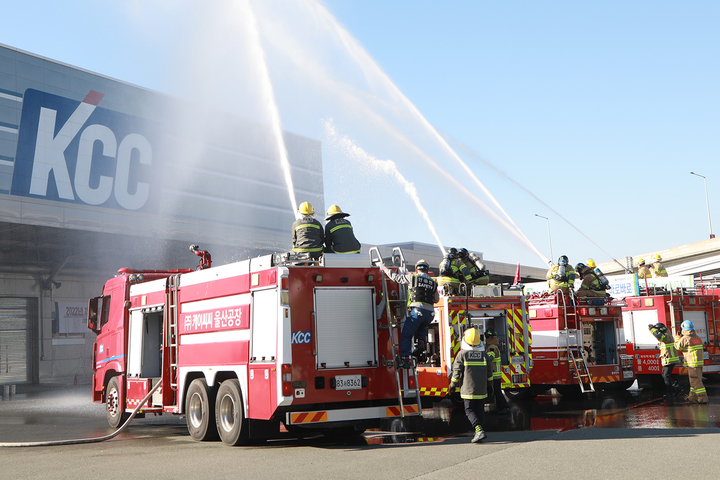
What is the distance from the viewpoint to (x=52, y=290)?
103ft

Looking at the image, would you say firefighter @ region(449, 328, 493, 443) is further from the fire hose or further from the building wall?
the building wall

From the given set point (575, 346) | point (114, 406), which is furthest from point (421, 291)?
point (114, 406)

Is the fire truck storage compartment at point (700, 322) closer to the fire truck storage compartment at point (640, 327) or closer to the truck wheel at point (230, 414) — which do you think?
the fire truck storage compartment at point (640, 327)

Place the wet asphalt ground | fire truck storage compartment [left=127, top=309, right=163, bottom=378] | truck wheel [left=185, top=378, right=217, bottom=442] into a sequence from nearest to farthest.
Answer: the wet asphalt ground
truck wheel [left=185, top=378, right=217, bottom=442]
fire truck storage compartment [left=127, top=309, right=163, bottom=378]

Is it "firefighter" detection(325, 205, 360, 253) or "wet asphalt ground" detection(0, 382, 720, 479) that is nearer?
"wet asphalt ground" detection(0, 382, 720, 479)

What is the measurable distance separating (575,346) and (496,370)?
320 centimetres

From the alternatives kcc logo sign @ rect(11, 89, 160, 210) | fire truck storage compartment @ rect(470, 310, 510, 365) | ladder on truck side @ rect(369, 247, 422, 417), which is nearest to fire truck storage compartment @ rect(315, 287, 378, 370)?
ladder on truck side @ rect(369, 247, 422, 417)

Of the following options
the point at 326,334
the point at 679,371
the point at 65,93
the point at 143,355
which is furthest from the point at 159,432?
the point at 65,93

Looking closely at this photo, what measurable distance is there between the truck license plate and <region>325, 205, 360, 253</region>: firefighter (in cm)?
218

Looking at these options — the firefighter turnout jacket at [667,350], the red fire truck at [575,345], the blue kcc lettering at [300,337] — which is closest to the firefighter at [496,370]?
the red fire truck at [575,345]

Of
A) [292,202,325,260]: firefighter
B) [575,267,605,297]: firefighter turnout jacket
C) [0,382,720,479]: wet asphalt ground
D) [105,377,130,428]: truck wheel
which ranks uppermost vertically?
[292,202,325,260]: firefighter

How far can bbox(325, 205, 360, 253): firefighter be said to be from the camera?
35.2 ft

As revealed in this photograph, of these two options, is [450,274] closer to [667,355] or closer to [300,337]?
[667,355]

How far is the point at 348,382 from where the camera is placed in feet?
30.8
